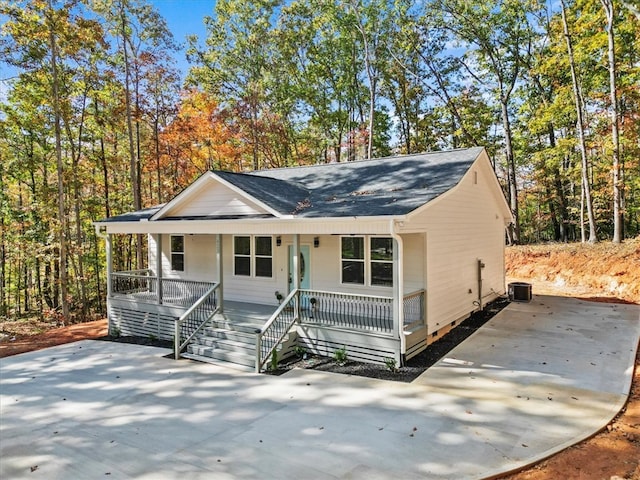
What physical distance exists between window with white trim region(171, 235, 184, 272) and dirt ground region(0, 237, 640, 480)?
2975mm

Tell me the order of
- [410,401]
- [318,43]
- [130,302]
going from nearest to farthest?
[410,401]
[130,302]
[318,43]

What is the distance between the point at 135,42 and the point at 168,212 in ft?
42.5

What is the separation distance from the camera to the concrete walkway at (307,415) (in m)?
4.66

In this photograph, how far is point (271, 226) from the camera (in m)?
9.22

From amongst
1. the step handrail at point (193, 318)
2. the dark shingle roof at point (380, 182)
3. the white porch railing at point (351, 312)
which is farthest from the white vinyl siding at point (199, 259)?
the white porch railing at point (351, 312)

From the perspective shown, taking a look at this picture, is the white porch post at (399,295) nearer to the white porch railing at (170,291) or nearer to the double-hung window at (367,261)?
the double-hung window at (367,261)

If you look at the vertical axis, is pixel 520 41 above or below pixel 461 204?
above

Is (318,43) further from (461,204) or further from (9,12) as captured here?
(461,204)

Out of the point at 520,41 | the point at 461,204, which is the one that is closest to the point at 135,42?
the point at 461,204

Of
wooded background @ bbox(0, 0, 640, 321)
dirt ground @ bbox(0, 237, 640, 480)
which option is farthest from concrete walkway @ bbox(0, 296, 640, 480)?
wooded background @ bbox(0, 0, 640, 321)

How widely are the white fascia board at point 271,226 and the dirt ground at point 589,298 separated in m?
3.89

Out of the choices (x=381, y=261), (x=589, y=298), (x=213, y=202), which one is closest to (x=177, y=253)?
(x=213, y=202)

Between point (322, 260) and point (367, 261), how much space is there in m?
1.37

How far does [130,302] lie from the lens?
11.7 meters
